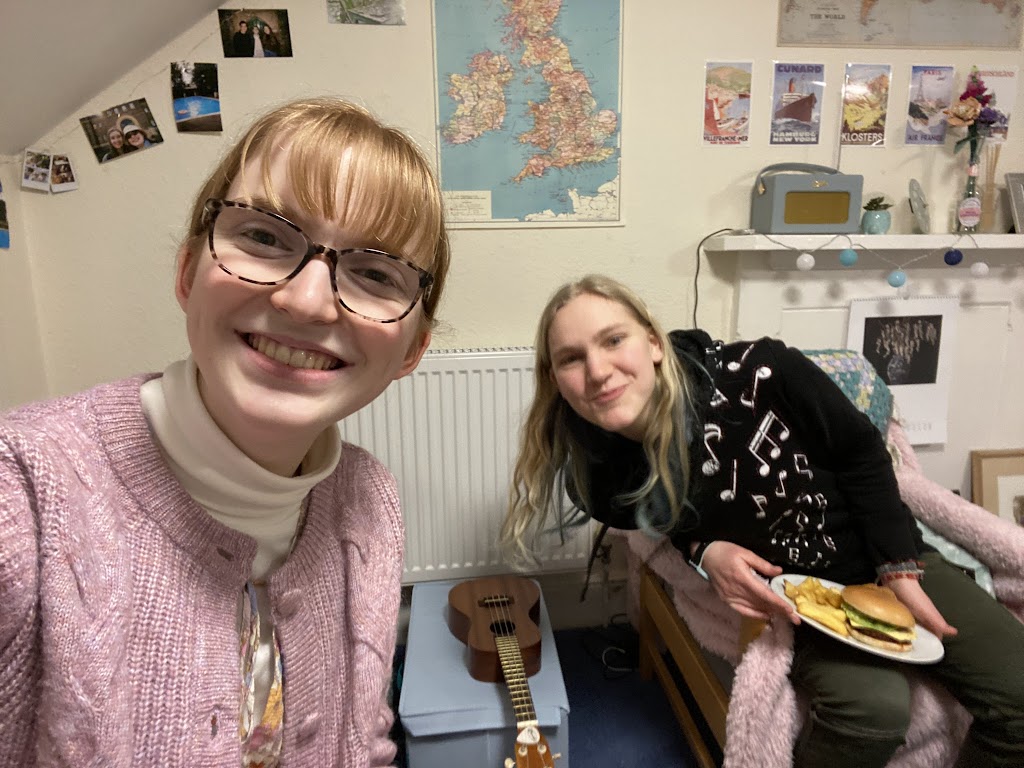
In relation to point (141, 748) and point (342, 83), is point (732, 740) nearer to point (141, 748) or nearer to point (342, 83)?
point (141, 748)

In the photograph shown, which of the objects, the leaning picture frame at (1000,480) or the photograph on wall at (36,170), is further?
the leaning picture frame at (1000,480)

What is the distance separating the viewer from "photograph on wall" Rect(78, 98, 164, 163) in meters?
1.47

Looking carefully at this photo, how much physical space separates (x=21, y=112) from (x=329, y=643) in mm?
1393

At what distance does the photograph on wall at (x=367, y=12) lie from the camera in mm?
1487

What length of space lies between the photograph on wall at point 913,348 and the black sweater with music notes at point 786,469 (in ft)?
2.24

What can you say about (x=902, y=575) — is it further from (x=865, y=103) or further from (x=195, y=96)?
(x=195, y=96)

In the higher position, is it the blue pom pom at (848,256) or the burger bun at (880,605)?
the blue pom pom at (848,256)

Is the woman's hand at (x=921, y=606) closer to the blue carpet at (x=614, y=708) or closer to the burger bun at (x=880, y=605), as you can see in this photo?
the burger bun at (x=880, y=605)

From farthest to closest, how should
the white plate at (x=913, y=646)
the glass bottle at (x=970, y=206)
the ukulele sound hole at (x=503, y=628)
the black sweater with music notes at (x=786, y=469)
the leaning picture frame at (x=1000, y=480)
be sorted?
the leaning picture frame at (x=1000, y=480), the glass bottle at (x=970, y=206), the ukulele sound hole at (x=503, y=628), the black sweater with music notes at (x=786, y=469), the white plate at (x=913, y=646)

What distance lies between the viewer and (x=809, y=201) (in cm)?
163

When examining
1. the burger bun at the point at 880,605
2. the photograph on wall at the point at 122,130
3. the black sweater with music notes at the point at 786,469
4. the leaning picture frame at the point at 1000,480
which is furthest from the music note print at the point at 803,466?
the photograph on wall at the point at 122,130

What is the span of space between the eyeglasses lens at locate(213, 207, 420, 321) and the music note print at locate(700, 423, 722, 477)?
85 cm

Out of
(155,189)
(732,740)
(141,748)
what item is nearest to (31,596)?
(141,748)

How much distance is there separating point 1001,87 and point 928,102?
0.74ft
